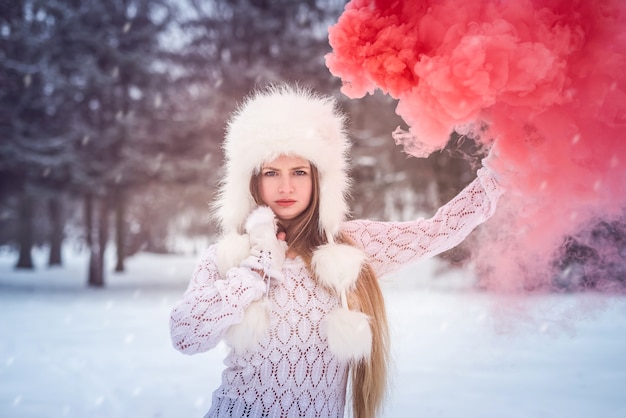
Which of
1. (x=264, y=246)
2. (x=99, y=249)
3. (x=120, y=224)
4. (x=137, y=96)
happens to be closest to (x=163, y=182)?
(x=137, y=96)

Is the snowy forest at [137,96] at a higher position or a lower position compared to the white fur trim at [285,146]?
higher

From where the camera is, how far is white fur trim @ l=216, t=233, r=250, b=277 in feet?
6.86

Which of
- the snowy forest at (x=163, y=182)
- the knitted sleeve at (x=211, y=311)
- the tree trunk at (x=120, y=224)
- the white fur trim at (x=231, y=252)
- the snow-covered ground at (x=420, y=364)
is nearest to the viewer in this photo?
the knitted sleeve at (x=211, y=311)

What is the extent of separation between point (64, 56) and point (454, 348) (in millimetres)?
9951

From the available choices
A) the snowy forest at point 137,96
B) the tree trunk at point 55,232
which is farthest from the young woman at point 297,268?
the tree trunk at point 55,232

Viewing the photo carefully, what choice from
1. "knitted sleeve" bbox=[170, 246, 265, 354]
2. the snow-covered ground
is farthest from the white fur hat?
the snow-covered ground

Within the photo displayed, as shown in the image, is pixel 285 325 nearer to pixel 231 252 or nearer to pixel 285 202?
pixel 231 252

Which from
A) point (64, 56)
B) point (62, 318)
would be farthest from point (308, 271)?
point (64, 56)

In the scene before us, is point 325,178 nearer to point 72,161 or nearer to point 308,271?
point 308,271

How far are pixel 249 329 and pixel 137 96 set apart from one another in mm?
10905

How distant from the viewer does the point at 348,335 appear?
1.94 metres

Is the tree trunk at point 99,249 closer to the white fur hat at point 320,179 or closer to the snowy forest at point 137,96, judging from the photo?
the snowy forest at point 137,96

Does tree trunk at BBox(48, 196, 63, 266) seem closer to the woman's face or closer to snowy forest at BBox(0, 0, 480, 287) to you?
snowy forest at BBox(0, 0, 480, 287)

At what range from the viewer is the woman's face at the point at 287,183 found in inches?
86.3
